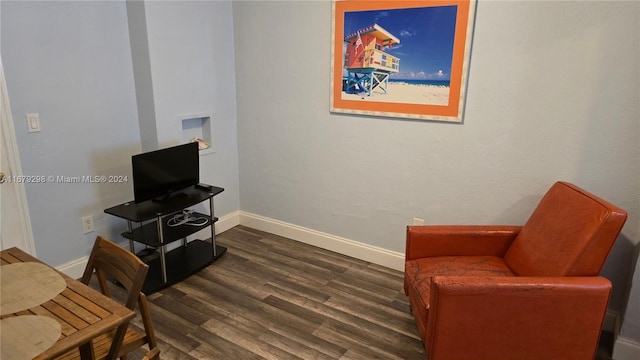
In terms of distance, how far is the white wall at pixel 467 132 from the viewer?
2.25 m

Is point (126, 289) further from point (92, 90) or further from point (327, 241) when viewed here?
point (327, 241)

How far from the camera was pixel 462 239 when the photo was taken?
2420mm

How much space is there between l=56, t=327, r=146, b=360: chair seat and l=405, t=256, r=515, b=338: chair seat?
1.36 meters

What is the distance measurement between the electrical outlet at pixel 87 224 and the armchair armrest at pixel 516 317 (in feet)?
8.17

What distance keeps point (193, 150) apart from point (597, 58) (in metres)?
2.74

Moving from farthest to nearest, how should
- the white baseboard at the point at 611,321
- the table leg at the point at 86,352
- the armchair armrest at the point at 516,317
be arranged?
the white baseboard at the point at 611,321 → the armchair armrest at the point at 516,317 → the table leg at the point at 86,352

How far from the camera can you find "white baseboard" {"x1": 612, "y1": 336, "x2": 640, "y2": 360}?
2.13 metres

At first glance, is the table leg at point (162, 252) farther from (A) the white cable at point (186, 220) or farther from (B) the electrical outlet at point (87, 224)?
(B) the electrical outlet at point (87, 224)

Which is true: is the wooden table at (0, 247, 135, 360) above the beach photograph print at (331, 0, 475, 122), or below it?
below

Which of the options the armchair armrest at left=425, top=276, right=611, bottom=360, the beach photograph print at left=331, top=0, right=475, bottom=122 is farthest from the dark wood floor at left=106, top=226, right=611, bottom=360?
the beach photograph print at left=331, top=0, right=475, bottom=122

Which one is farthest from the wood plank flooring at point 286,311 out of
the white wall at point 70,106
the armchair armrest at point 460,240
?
the white wall at point 70,106

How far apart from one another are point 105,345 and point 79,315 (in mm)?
331

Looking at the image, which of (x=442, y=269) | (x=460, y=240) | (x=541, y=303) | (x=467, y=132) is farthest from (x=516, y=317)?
(x=467, y=132)

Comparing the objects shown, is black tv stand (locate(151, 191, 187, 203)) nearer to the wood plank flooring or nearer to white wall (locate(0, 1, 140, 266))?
white wall (locate(0, 1, 140, 266))
